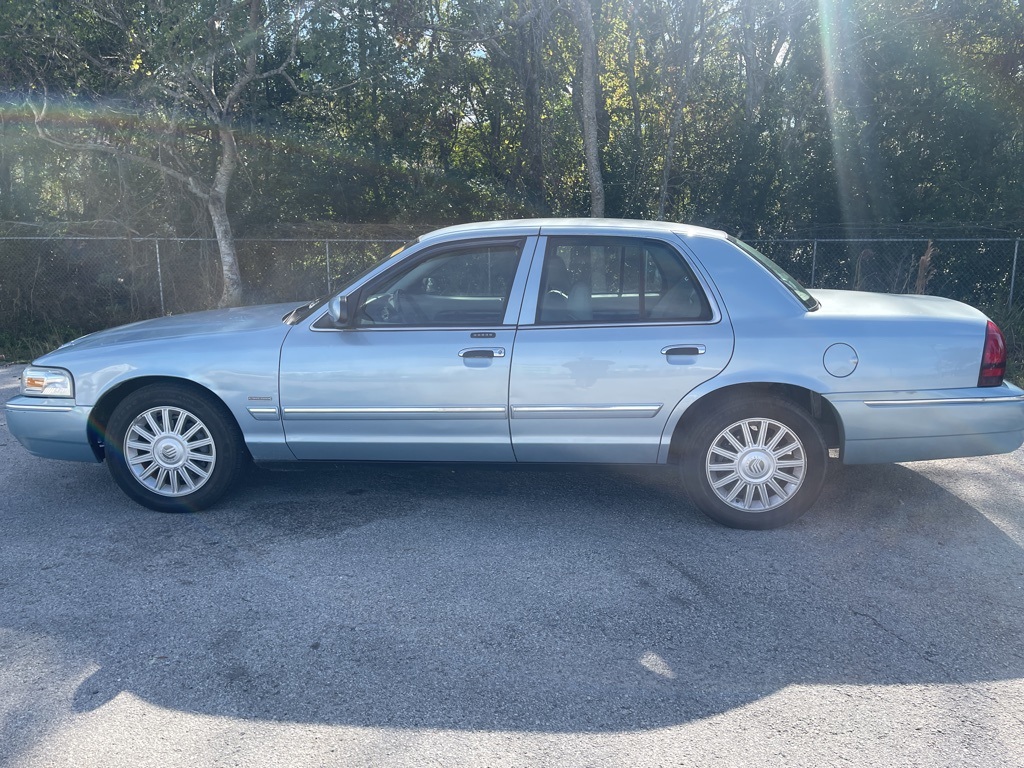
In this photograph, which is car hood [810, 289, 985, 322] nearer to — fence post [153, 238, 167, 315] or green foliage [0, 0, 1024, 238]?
green foliage [0, 0, 1024, 238]

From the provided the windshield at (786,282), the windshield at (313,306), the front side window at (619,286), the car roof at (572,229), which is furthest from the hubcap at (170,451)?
the windshield at (786,282)

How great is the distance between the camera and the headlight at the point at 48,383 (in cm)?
527

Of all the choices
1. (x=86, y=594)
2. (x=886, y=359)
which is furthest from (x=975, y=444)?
(x=86, y=594)

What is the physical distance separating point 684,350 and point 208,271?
35.5ft

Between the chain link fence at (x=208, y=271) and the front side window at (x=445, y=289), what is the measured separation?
8.34m

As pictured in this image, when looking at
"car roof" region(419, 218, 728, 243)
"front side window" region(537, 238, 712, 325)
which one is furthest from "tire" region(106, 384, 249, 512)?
"front side window" region(537, 238, 712, 325)

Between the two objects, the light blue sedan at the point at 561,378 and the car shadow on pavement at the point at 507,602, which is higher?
the light blue sedan at the point at 561,378

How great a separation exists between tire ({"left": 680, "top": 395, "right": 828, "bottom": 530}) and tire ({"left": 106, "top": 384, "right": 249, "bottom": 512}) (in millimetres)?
2627

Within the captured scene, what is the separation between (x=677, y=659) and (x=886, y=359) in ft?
7.18

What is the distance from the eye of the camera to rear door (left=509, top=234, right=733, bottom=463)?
16.2 ft

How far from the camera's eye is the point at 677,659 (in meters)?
3.63

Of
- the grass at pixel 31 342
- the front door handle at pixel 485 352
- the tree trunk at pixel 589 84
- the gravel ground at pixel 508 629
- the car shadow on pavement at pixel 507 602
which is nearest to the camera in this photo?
the gravel ground at pixel 508 629

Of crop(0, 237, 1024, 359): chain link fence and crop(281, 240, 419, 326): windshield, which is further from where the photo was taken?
crop(0, 237, 1024, 359): chain link fence

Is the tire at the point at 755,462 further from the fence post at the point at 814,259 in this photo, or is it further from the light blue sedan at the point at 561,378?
the fence post at the point at 814,259
